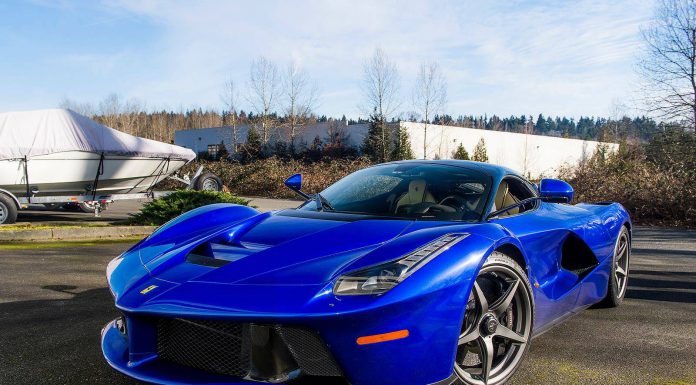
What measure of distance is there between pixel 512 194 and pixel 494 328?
1360 millimetres

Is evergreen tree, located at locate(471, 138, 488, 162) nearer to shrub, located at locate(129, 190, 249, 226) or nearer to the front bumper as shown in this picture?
shrub, located at locate(129, 190, 249, 226)

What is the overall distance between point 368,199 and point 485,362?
1331 mm

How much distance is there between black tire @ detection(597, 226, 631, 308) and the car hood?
228 centimetres

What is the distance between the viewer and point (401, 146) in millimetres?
32438

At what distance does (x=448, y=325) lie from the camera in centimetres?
215

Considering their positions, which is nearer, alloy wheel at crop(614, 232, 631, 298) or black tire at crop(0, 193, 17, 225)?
alloy wheel at crop(614, 232, 631, 298)

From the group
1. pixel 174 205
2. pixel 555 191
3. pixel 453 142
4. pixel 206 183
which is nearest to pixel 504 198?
pixel 555 191

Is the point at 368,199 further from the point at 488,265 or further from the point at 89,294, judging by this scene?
the point at 89,294

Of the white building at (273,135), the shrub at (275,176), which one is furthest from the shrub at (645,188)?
the white building at (273,135)

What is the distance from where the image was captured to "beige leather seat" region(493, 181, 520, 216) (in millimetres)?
3294

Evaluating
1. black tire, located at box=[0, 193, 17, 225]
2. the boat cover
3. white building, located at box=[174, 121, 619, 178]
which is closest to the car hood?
black tire, located at box=[0, 193, 17, 225]

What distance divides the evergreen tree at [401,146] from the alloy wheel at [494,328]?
29.1 meters

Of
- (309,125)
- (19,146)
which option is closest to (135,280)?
(19,146)

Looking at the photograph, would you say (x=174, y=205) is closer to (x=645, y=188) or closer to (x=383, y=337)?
(x=383, y=337)
